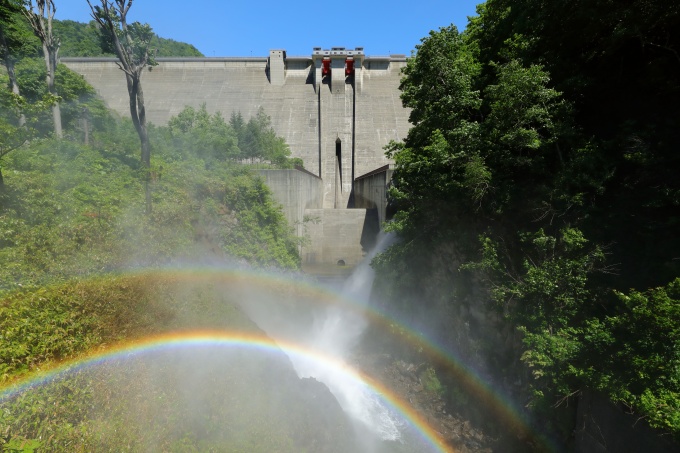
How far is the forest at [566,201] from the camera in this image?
625 centimetres

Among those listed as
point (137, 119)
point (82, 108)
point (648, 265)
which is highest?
point (82, 108)

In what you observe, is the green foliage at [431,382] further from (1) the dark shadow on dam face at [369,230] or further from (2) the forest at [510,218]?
(1) the dark shadow on dam face at [369,230]

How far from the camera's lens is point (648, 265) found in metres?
6.78

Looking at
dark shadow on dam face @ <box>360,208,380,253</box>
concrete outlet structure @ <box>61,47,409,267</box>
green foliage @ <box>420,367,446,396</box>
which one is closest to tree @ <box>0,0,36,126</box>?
concrete outlet structure @ <box>61,47,409,267</box>

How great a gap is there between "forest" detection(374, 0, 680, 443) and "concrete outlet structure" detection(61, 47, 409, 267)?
62.4ft

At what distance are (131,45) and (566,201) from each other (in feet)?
52.5

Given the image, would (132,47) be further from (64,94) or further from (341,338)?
(341,338)

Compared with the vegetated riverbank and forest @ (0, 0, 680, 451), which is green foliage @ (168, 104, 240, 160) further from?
the vegetated riverbank

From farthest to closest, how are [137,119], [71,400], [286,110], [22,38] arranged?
[286,110] → [22,38] → [137,119] → [71,400]

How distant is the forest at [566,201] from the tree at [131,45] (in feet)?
35.8

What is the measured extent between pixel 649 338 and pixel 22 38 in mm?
29896

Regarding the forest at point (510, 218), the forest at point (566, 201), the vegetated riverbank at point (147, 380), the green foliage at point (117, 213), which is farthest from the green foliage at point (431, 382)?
the green foliage at point (117, 213)

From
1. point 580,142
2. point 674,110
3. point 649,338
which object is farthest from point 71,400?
point 674,110

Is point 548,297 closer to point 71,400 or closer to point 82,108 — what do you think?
point 71,400
